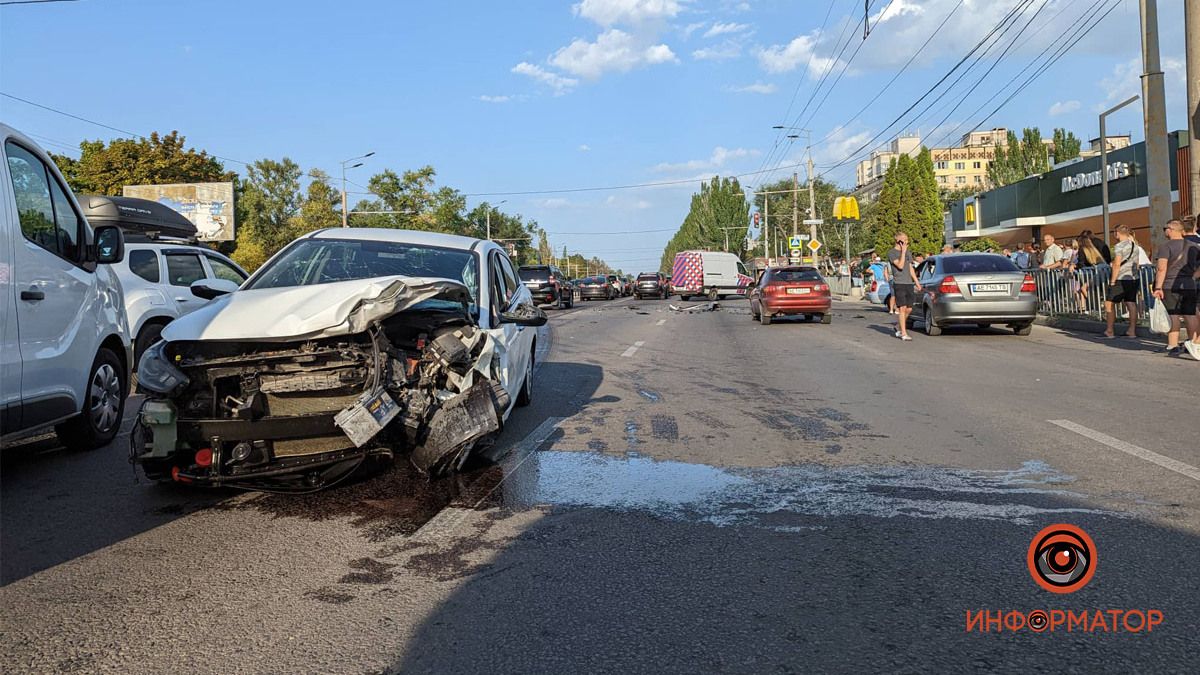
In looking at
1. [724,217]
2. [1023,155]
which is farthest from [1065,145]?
[724,217]

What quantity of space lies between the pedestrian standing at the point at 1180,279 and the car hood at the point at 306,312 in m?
10.1

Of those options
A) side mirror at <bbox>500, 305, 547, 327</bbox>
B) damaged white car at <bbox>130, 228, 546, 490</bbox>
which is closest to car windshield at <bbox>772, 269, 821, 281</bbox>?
side mirror at <bbox>500, 305, 547, 327</bbox>

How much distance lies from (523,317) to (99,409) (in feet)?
11.0

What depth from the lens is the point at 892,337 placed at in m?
16.7

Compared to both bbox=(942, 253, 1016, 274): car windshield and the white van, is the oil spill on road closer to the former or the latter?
the white van

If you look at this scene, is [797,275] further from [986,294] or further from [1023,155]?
[1023,155]

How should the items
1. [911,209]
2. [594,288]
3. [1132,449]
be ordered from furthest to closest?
1. [594,288]
2. [911,209]
3. [1132,449]

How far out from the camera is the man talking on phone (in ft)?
51.3

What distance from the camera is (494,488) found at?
538 cm

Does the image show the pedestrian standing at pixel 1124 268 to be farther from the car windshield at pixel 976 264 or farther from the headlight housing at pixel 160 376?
the headlight housing at pixel 160 376

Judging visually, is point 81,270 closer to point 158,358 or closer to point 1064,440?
point 158,358

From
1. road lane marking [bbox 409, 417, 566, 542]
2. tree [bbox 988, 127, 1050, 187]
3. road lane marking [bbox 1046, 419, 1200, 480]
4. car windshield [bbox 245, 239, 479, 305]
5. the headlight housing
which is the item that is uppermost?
tree [bbox 988, 127, 1050, 187]

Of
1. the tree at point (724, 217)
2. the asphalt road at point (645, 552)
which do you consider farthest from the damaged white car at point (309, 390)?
the tree at point (724, 217)

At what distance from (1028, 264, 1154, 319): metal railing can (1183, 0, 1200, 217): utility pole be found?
1568 millimetres
